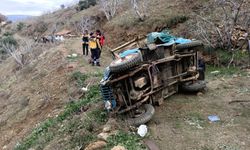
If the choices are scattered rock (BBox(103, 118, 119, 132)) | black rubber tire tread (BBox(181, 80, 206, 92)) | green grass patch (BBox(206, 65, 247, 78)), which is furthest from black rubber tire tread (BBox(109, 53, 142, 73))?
green grass patch (BBox(206, 65, 247, 78))

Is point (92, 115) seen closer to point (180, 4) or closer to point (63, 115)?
point (63, 115)

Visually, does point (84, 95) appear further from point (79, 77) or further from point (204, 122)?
point (204, 122)

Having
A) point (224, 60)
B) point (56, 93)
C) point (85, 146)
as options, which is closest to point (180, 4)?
point (224, 60)

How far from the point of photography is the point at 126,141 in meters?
6.30

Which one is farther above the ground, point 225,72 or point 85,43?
point 85,43

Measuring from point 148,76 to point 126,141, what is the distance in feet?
5.67

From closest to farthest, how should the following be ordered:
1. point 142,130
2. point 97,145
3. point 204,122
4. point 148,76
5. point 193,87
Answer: point 97,145 < point 142,130 < point 204,122 < point 148,76 < point 193,87

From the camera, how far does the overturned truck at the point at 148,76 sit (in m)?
7.12

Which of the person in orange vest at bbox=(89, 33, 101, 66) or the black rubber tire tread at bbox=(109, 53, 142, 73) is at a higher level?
the black rubber tire tread at bbox=(109, 53, 142, 73)

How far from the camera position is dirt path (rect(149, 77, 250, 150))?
6.30 meters

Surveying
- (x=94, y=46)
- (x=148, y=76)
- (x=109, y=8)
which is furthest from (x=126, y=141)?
(x=109, y=8)

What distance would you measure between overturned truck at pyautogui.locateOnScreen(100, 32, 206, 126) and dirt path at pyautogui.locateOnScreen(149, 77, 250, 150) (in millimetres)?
307

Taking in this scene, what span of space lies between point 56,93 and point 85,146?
6.26 m

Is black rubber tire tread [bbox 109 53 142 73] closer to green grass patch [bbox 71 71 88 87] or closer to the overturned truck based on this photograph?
the overturned truck
